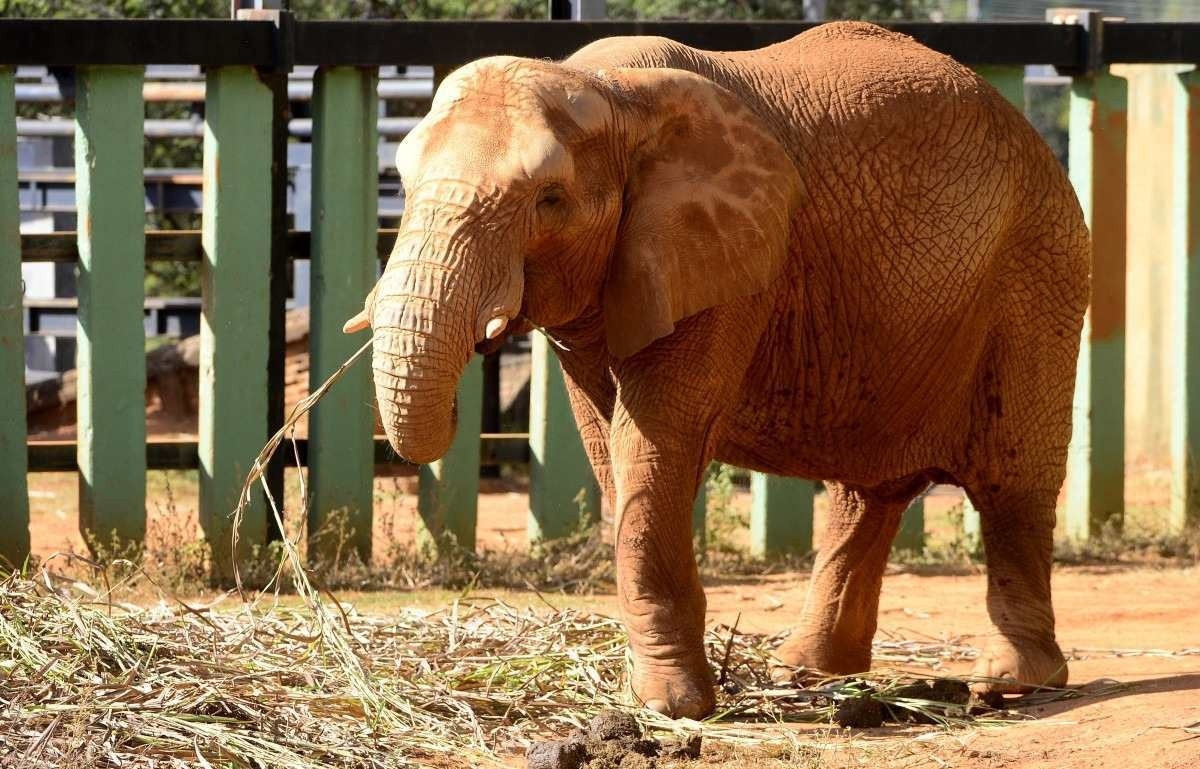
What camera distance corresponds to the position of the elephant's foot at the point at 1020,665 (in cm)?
604

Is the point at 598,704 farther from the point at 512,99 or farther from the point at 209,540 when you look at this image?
the point at 209,540

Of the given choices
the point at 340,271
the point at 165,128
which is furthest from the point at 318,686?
the point at 165,128

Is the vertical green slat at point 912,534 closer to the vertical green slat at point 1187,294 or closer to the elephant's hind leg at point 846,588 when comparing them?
the vertical green slat at point 1187,294

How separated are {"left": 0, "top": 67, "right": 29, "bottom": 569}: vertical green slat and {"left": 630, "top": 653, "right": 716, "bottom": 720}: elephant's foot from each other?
363 cm

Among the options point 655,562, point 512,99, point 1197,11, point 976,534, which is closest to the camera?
point 512,99

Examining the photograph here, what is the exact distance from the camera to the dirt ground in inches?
203

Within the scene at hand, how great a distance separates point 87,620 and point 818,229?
7.98 feet

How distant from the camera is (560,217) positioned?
506 centimetres

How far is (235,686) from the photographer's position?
531 cm

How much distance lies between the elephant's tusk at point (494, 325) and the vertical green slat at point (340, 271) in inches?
146

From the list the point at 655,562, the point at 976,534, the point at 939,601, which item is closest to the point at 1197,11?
the point at 976,534

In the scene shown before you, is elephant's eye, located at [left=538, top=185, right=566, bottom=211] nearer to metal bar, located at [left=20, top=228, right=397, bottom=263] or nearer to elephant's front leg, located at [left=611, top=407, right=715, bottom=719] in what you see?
elephant's front leg, located at [left=611, top=407, right=715, bottom=719]

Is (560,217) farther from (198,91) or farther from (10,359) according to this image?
(198,91)

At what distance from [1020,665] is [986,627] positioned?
63.1 inches
